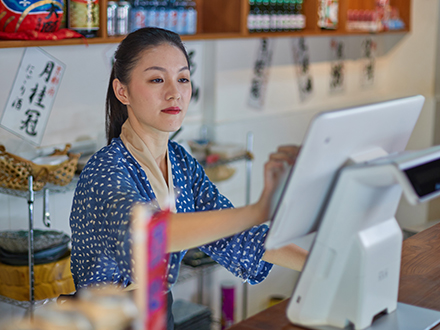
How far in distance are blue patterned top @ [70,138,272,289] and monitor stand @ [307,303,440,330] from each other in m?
0.36

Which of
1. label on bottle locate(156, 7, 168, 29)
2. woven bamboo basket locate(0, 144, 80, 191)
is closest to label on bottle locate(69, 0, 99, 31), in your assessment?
label on bottle locate(156, 7, 168, 29)

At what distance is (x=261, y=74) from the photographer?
11.3 ft

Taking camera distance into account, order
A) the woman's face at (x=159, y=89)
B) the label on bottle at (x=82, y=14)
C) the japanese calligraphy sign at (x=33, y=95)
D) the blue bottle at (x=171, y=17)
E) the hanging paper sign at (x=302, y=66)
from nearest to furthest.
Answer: the woman's face at (x=159, y=89) → the label on bottle at (x=82, y=14) → the japanese calligraphy sign at (x=33, y=95) → the blue bottle at (x=171, y=17) → the hanging paper sign at (x=302, y=66)

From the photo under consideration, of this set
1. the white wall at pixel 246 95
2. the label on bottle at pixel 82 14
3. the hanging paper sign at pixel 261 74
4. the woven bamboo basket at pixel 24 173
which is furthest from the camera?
the hanging paper sign at pixel 261 74

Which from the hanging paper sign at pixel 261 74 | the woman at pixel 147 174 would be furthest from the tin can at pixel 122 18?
the hanging paper sign at pixel 261 74

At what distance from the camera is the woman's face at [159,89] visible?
1.51 metres

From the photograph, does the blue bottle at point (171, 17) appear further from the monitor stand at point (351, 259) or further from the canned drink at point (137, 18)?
the monitor stand at point (351, 259)

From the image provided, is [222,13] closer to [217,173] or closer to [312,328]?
[217,173]

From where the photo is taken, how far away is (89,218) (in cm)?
130

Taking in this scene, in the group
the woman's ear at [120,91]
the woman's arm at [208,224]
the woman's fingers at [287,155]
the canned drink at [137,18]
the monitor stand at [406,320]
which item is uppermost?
the canned drink at [137,18]

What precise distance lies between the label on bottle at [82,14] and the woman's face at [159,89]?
73cm

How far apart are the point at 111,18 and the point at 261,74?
131 cm

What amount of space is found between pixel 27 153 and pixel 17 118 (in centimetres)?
14

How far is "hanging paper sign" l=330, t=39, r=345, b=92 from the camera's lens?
3992 mm
